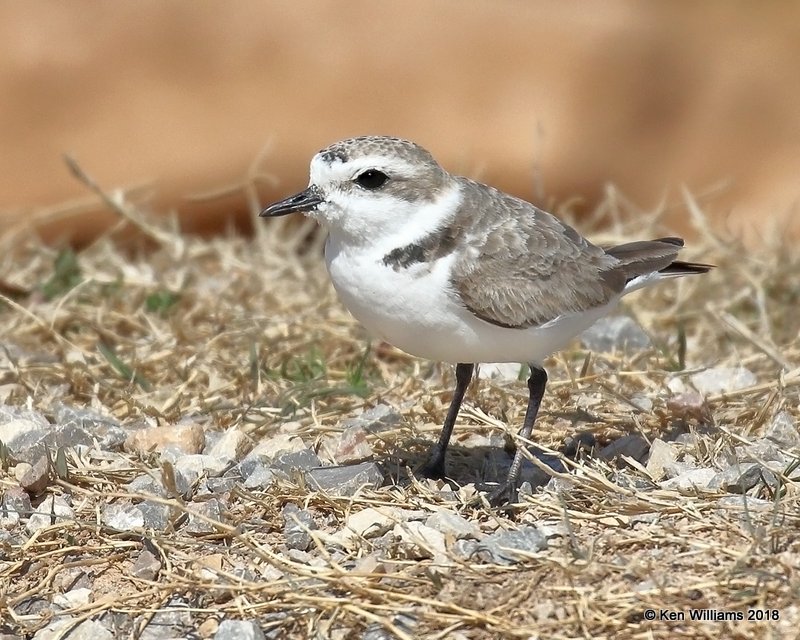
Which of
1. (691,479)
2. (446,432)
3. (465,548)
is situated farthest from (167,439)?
(691,479)

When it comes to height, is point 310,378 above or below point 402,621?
below

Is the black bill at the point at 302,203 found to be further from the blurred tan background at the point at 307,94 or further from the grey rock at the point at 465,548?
the blurred tan background at the point at 307,94

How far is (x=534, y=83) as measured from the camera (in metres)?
7.86

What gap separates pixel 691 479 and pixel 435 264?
116 cm

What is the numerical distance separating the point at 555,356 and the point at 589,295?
50.2 inches

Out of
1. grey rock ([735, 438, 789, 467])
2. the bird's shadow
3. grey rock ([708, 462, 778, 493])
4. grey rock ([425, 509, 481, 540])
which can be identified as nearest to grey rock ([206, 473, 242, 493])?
the bird's shadow

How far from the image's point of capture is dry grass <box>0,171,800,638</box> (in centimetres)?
331

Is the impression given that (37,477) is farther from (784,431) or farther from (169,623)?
(784,431)

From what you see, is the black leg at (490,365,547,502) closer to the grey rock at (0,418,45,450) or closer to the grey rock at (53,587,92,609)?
the grey rock at (53,587,92,609)

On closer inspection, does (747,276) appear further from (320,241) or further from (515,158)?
(320,241)

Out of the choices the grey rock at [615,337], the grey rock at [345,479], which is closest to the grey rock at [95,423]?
the grey rock at [345,479]

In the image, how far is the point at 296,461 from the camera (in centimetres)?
433

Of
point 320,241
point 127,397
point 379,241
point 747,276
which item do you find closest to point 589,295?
point 379,241

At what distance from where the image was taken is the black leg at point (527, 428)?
13.1ft
